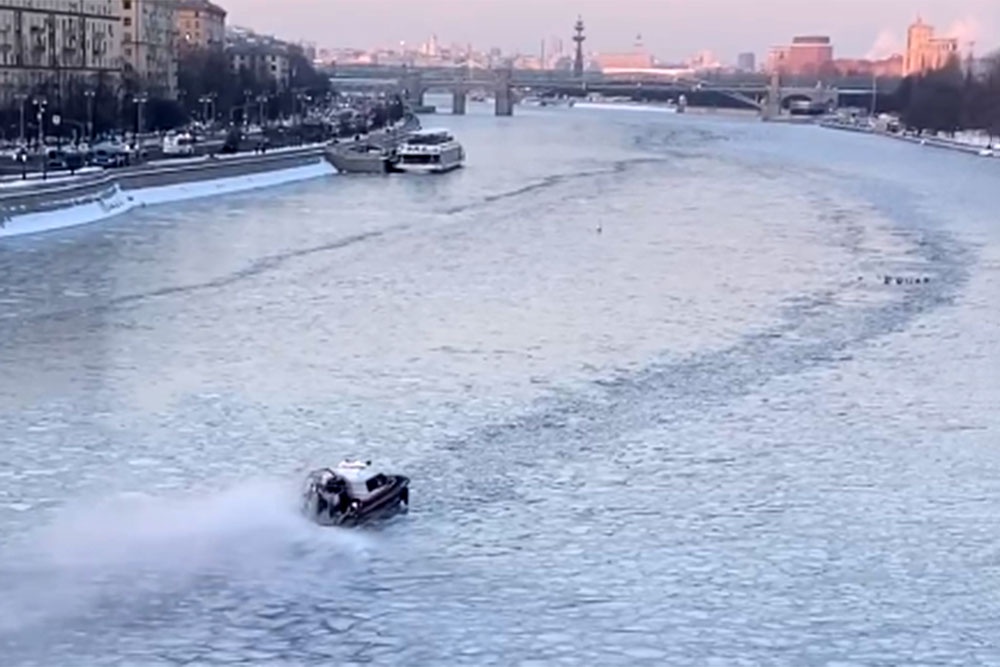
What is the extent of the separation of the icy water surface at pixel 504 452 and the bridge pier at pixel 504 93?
78.7 feet

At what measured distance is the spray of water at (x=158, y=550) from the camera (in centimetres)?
254

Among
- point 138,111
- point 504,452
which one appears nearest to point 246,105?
point 138,111

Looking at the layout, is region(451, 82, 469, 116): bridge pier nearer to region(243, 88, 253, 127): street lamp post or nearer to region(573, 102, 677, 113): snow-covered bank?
region(573, 102, 677, 113): snow-covered bank

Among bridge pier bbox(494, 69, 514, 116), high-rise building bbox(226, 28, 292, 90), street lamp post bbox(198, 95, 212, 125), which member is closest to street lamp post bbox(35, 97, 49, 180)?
street lamp post bbox(198, 95, 212, 125)

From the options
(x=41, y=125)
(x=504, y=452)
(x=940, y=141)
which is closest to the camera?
(x=504, y=452)

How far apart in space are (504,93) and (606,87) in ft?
8.41

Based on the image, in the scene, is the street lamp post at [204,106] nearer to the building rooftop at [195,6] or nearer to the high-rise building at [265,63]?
the high-rise building at [265,63]

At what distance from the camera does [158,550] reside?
2768 mm

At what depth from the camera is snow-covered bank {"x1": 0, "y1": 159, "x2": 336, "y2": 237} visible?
7871mm

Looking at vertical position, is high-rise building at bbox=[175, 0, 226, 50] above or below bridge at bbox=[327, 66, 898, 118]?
above

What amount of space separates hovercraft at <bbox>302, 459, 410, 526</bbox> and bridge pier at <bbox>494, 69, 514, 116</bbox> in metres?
28.4

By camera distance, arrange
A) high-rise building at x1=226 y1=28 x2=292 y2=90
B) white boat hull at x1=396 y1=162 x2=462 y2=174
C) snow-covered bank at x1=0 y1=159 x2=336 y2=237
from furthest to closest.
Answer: high-rise building at x1=226 y1=28 x2=292 y2=90 → white boat hull at x1=396 y1=162 x2=462 y2=174 → snow-covered bank at x1=0 y1=159 x2=336 y2=237

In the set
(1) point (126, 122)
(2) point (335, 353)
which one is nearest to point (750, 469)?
(2) point (335, 353)

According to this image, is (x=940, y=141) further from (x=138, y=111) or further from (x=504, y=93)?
(x=504, y=93)
